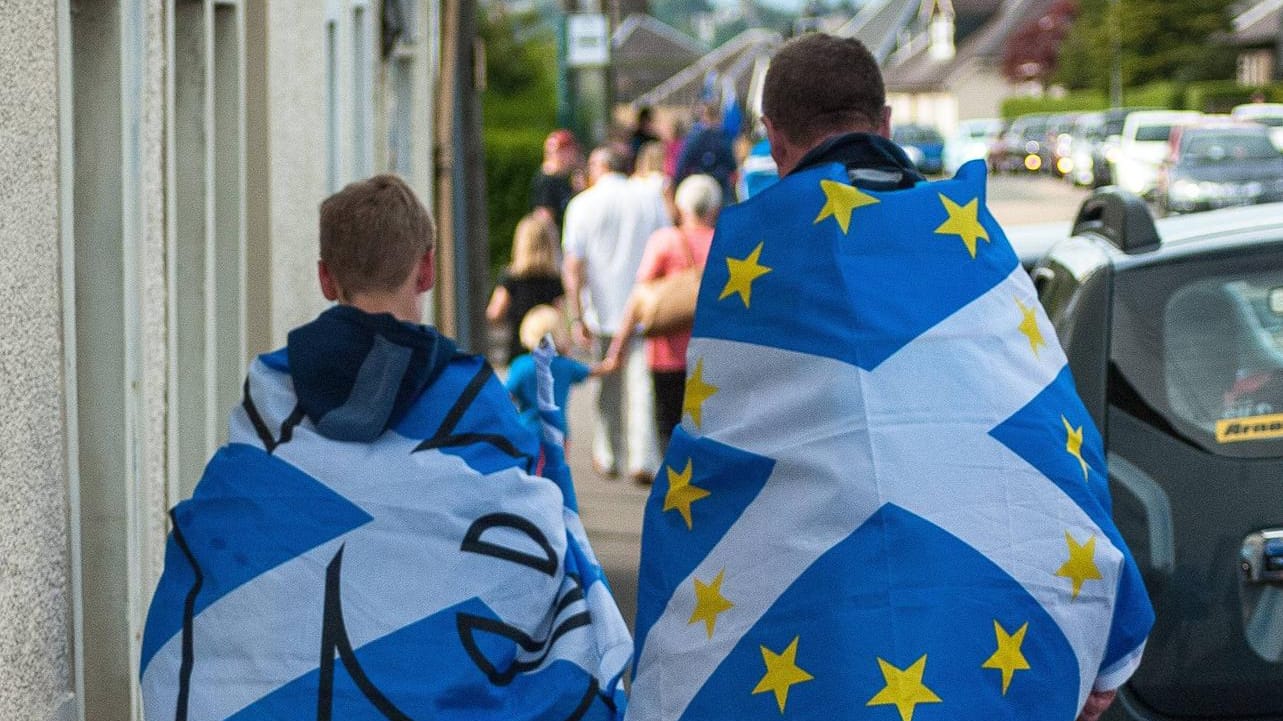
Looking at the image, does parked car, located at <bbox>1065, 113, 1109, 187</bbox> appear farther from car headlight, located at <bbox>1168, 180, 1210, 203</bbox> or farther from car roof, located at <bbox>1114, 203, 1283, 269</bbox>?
car roof, located at <bbox>1114, 203, 1283, 269</bbox>

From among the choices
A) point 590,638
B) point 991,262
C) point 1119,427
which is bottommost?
point 590,638

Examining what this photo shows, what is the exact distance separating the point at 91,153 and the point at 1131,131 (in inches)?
1615

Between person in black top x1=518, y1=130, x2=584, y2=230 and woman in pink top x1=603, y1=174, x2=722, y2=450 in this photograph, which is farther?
person in black top x1=518, y1=130, x2=584, y2=230

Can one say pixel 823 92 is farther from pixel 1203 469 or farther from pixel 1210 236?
pixel 1210 236

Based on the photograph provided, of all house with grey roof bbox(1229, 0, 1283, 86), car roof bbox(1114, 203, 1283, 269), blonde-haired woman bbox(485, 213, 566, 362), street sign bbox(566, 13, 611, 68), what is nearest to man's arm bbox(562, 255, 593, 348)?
blonde-haired woman bbox(485, 213, 566, 362)

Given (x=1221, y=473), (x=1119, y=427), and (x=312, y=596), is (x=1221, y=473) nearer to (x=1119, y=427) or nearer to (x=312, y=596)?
(x=1119, y=427)

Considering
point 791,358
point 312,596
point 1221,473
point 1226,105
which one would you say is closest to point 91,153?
point 312,596

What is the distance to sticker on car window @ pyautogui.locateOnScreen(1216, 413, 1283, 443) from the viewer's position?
4.48 m

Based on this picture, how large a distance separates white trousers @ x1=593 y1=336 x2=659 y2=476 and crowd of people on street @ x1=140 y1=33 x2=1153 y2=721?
753 cm

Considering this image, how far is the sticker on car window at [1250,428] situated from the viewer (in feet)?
14.7

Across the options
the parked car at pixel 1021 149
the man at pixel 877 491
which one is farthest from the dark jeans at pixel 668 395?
the parked car at pixel 1021 149

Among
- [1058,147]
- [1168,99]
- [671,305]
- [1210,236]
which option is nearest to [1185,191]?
[1058,147]

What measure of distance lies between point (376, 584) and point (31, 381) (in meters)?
0.86

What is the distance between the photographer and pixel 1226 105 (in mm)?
67188
